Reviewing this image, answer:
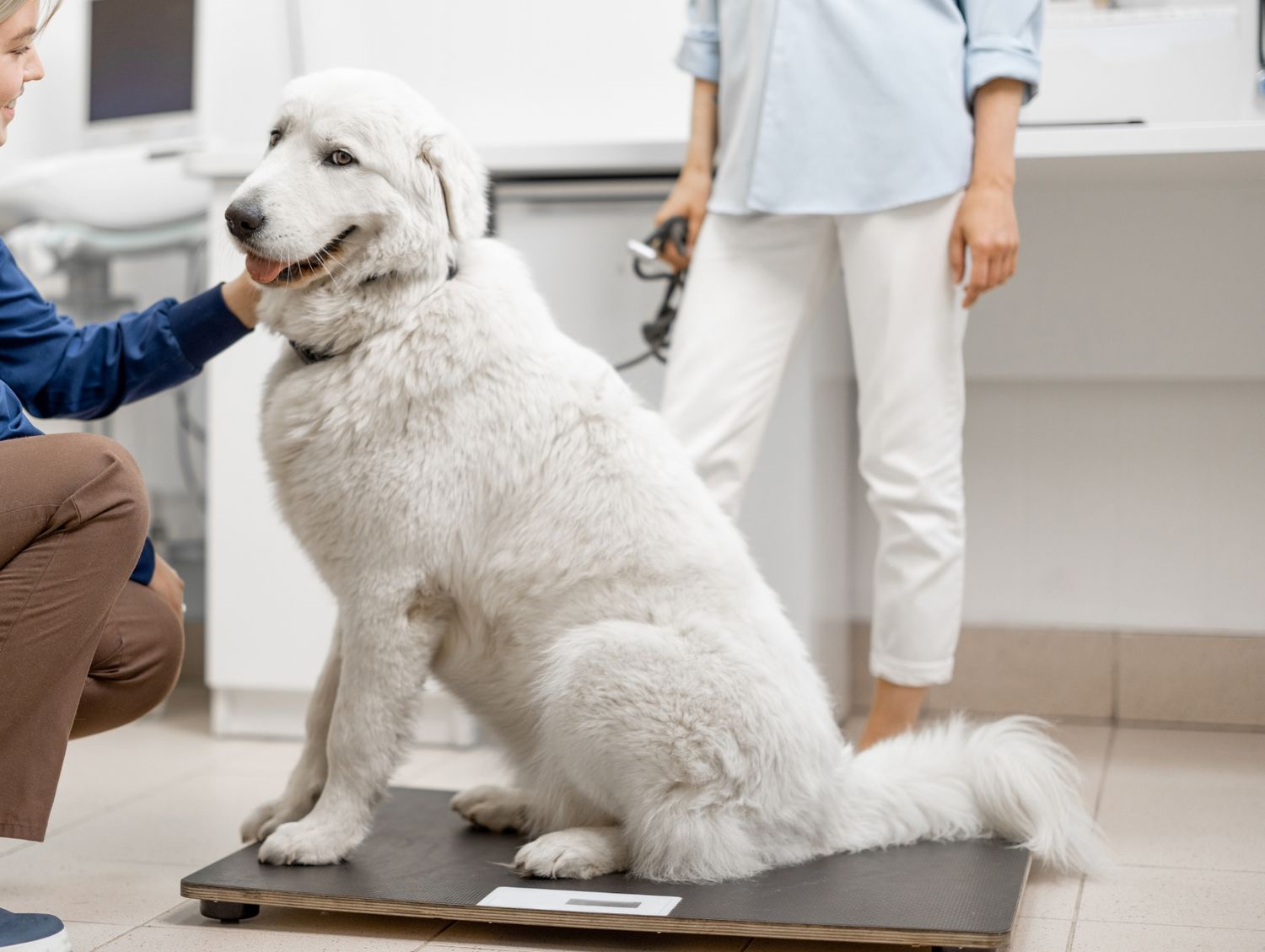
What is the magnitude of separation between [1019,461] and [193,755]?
188 centimetres

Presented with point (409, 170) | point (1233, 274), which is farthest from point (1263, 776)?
point (409, 170)

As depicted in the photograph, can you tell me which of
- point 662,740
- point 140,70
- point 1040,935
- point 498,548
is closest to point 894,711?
point 1040,935

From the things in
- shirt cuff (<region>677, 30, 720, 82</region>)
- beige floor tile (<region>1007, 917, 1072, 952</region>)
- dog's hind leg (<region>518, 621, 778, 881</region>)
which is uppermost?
shirt cuff (<region>677, 30, 720, 82</region>)

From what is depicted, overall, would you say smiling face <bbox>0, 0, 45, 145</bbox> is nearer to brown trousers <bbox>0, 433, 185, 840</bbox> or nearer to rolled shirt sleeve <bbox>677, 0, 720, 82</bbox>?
brown trousers <bbox>0, 433, 185, 840</bbox>

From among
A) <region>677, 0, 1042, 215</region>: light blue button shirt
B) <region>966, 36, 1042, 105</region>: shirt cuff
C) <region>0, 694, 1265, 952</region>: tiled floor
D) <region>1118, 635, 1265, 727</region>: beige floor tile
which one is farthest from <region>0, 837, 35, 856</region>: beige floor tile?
<region>1118, 635, 1265, 727</region>: beige floor tile

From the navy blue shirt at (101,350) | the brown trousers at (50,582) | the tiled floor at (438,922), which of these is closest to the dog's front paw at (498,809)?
the tiled floor at (438,922)

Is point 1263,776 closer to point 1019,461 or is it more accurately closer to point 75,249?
point 1019,461

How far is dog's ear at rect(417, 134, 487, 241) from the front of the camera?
178 cm

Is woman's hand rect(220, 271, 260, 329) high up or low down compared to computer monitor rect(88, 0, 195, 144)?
down

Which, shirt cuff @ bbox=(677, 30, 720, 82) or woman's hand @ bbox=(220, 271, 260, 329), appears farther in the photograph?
shirt cuff @ bbox=(677, 30, 720, 82)

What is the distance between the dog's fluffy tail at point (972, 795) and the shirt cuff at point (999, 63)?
0.98m

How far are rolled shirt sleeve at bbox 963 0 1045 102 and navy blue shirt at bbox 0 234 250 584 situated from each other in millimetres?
1192

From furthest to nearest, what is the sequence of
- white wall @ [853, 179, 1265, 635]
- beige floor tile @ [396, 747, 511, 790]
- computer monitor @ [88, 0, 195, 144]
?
computer monitor @ [88, 0, 195, 144]
white wall @ [853, 179, 1265, 635]
beige floor tile @ [396, 747, 511, 790]

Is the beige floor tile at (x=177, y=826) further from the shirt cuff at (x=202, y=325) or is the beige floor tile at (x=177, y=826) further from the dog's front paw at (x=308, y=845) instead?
the shirt cuff at (x=202, y=325)
